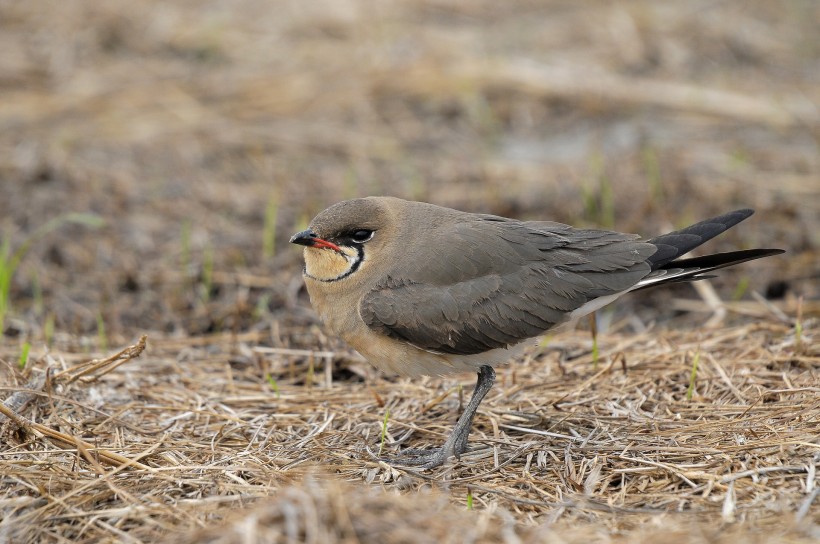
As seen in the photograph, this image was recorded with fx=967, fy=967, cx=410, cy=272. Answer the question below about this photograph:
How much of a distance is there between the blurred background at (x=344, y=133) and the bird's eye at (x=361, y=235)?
1200 millimetres

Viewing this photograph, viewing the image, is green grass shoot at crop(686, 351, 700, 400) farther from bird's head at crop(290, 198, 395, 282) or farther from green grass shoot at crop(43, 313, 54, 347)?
green grass shoot at crop(43, 313, 54, 347)

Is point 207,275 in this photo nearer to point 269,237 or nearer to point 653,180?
point 269,237

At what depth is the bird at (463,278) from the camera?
4363 millimetres

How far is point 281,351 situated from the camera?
5.41m

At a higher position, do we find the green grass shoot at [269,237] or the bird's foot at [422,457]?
the green grass shoot at [269,237]

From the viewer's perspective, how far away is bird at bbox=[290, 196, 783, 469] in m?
4.36

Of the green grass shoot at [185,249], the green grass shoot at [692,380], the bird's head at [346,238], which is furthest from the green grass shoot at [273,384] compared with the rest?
the green grass shoot at [692,380]

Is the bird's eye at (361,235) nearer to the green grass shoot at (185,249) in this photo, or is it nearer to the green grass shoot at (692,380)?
the green grass shoot at (692,380)

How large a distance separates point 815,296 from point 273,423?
3.65m

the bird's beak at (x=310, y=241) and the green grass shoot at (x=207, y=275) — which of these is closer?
the bird's beak at (x=310, y=241)

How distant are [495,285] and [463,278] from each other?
0.50 feet

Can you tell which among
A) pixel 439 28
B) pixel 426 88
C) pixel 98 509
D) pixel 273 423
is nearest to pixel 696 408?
pixel 273 423

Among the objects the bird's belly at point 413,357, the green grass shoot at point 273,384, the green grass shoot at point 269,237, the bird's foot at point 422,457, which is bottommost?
the bird's foot at point 422,457

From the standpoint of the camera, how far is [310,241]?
4.58 m
